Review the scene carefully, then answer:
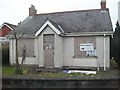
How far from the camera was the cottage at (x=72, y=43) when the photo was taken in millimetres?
19656

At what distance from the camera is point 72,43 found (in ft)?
67.3

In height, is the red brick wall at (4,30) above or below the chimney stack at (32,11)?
below

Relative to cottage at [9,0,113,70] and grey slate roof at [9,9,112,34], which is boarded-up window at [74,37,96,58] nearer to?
cottage at [9,0,113,70]

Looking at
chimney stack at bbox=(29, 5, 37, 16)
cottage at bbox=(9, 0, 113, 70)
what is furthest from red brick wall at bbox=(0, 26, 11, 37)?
cottage at bbox=(9, 0, 113, 70)

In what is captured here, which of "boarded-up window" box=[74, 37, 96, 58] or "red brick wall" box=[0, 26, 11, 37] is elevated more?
"red brick wall" box=[0, 26, 11, 37]

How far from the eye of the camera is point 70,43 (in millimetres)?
20578

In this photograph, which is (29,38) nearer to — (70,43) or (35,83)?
(70,43)

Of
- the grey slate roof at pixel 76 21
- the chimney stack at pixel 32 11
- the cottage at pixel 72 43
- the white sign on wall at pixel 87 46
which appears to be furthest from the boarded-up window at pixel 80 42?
the chimney stack at pixel 32 11

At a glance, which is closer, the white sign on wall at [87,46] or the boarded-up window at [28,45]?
the white sign on wall at [87,46]

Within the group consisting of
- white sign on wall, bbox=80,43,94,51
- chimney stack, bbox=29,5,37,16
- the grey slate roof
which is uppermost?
chimney stack, bbox=29,5,37,16

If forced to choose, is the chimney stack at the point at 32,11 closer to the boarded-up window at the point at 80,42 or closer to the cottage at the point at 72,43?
the cottage at the point at 72,43

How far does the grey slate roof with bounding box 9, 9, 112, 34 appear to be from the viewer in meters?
20.6

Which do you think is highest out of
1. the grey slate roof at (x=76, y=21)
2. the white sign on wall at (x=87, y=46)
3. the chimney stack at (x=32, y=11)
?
the chimney stack at (x=32, y=11)

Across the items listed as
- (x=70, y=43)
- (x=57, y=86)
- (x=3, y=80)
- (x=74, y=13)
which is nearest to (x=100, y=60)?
(x=70, y=43)
